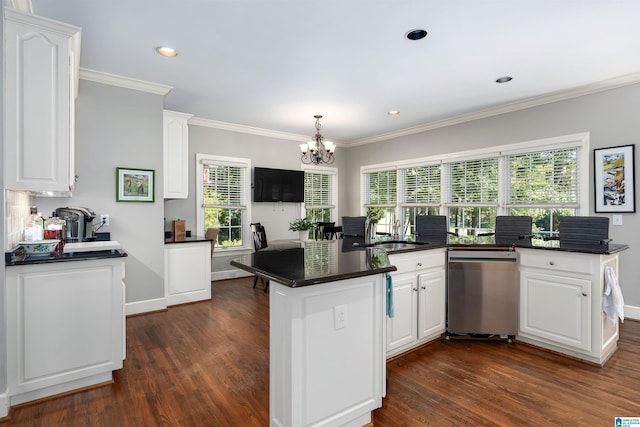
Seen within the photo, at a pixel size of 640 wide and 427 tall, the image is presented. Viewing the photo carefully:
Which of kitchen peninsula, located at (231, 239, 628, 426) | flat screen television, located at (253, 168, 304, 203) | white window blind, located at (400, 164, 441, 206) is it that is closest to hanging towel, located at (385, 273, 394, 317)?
kitchen peninsula, located at (231, 239, 628, 426)

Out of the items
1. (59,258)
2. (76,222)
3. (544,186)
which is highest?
(544,186)

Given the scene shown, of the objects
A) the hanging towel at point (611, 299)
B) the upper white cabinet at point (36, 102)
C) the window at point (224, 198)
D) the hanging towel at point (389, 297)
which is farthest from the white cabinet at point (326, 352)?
the window at point (224, 198)

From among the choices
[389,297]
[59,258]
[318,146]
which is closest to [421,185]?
[318,146]

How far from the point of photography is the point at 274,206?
6504 mm

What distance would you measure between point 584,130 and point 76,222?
586 centimetres

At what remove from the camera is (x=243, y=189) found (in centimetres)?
611

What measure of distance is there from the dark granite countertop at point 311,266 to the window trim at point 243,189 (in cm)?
355

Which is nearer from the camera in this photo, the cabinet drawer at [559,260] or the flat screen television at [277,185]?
the cabinet drawer at [559,260]

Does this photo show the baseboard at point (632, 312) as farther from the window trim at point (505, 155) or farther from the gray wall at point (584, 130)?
the window trim at point (505, 155)

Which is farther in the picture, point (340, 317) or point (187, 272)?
point (187, 272)

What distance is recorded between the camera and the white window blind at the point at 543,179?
4.33 m

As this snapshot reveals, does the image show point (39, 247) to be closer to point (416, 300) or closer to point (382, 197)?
point (416, 300)

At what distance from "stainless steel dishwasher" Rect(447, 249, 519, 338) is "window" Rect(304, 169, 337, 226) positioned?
4191 millimetres

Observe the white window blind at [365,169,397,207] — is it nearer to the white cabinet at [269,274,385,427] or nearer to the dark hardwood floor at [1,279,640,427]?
the dark hardwood floor at [1,279,640,427]
